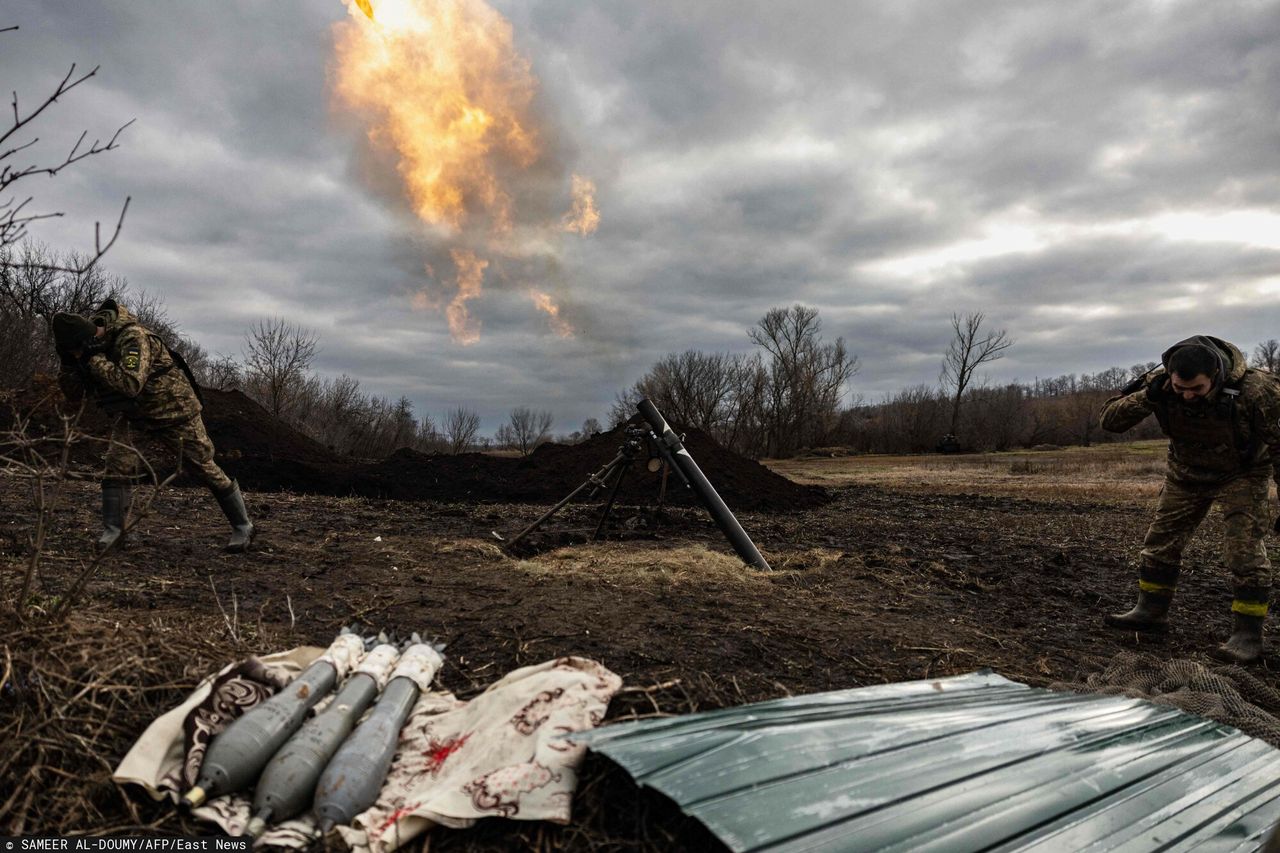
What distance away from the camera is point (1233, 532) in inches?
157

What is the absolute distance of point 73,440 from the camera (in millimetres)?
2047

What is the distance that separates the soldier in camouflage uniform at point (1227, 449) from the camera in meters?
3.82

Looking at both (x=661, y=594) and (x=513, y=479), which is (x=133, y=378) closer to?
(x=661, y=594)

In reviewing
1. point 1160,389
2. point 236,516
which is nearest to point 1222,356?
point 1160,389

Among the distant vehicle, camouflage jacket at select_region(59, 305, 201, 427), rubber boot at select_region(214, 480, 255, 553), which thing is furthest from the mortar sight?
the distant vehicle

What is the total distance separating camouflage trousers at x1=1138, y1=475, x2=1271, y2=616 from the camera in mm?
3900

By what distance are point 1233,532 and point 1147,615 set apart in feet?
2.77

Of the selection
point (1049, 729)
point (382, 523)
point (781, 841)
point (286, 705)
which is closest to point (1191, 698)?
point (1049, 729)

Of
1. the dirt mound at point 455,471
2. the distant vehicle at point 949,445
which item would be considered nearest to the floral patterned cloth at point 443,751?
the dirt mound at point 455,471

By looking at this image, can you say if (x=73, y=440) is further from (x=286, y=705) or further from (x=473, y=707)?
(x=473, y=707)

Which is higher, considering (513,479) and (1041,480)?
(513,479)

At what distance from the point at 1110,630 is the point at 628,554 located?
12.8 ft

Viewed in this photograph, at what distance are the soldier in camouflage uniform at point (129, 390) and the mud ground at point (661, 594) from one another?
481 mm

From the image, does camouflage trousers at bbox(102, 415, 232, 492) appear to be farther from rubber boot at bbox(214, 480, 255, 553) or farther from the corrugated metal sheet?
the corrugated metal sheet
